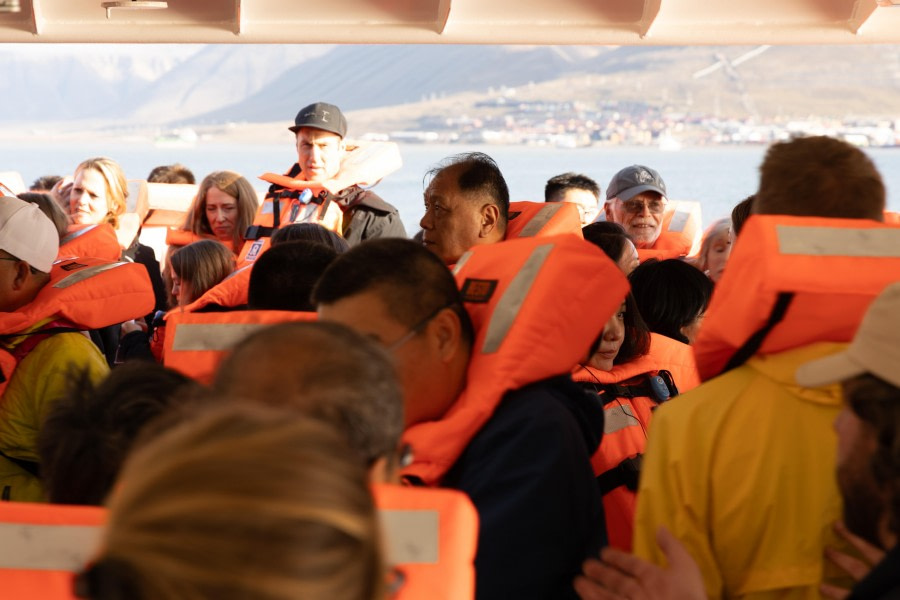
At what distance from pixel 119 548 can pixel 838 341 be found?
1279 mm

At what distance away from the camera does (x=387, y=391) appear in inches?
49.5

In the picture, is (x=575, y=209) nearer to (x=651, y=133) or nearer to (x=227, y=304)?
(x=227, y=304)

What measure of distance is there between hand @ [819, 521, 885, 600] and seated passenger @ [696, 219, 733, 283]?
2.86 meters

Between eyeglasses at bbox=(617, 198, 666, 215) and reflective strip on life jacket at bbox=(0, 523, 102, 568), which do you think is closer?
reflective strip on life jacket at bbox=(0, 523, 102, 568)

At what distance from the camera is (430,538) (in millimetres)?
1296

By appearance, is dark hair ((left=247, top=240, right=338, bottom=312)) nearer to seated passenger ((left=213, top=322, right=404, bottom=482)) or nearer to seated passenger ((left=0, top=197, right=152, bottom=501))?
seated passenger ((left=0, top=197, right=152, bottom=501))

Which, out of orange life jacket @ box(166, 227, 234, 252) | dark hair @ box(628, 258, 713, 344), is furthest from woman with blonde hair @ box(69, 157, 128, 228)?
dark hair @ box(628, 258, 713, 344)

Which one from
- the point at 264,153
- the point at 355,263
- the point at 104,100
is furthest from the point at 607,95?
the point at 355,263

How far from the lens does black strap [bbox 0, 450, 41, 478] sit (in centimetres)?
268

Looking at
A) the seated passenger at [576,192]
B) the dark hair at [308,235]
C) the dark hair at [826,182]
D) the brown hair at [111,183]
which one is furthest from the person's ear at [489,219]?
the brown hair at [111,183]

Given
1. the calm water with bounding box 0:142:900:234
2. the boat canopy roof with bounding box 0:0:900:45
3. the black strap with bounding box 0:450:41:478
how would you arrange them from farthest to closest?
the calm water with bounding box 0:142:900:234, the boat canopy roof with bounding box 0:0:900:45, the black strap with bounding box 0:450:41:478

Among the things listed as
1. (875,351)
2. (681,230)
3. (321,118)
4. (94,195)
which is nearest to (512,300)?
(875,351)

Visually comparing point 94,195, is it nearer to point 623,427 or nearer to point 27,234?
point 27,234

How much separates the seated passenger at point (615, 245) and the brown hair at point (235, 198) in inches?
75.6
